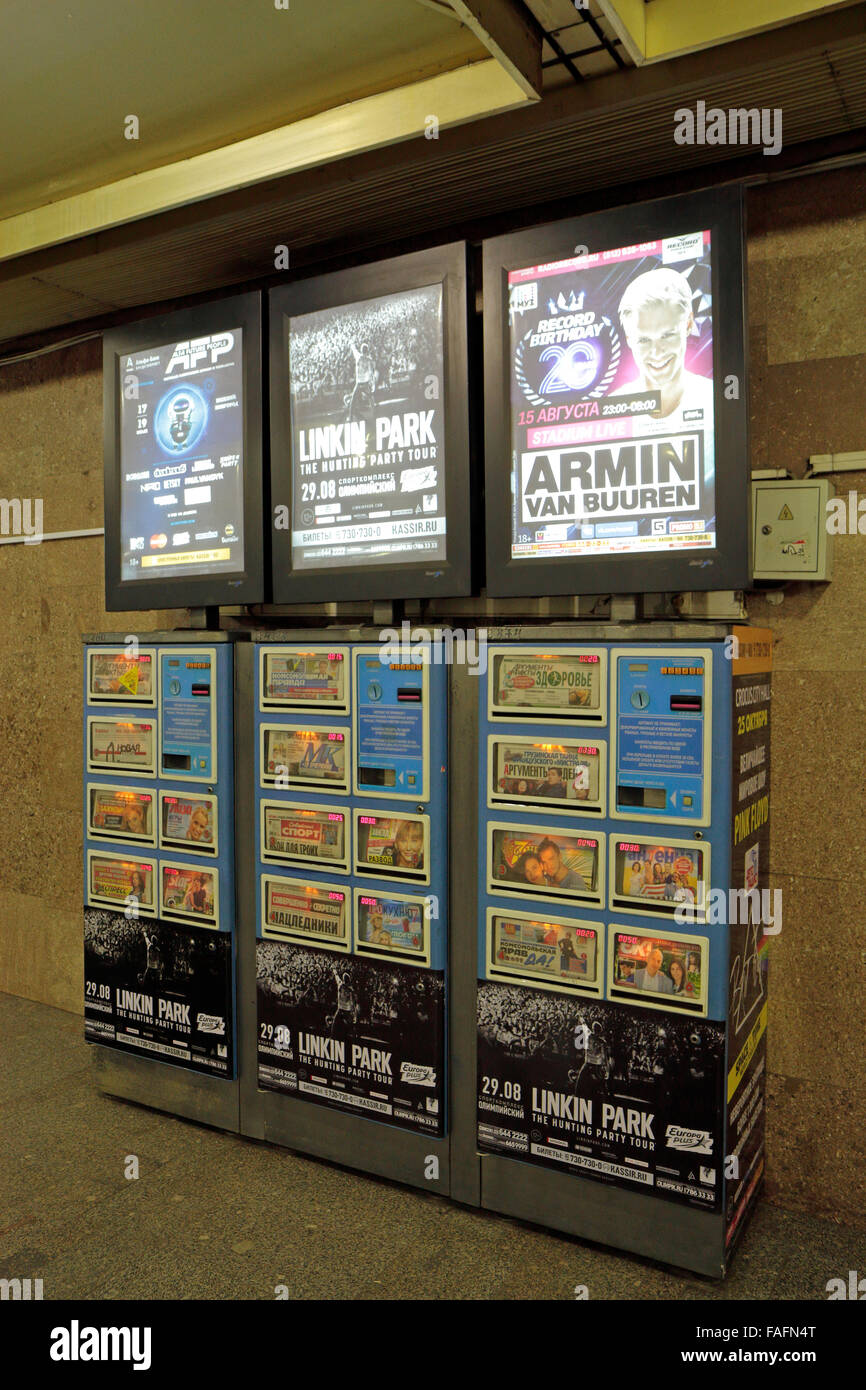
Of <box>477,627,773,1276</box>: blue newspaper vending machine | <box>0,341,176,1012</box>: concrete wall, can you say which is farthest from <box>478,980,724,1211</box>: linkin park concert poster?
<box>0,341,176,1012</box>: concrete wall

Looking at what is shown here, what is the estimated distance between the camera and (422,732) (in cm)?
291

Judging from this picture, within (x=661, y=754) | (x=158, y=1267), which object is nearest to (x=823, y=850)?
(x=661, y=754)

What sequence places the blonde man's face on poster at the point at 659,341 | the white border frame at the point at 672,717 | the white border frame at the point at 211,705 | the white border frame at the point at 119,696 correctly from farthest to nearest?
the white border frame at the point at 119,696 → the white border frame at the point at 211,705 → the blonde man's face on poster at the point at 659,341 → the white border frame at the point at 672,717

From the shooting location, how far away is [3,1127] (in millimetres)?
3398

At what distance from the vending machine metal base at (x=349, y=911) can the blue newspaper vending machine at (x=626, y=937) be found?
0.17 meters

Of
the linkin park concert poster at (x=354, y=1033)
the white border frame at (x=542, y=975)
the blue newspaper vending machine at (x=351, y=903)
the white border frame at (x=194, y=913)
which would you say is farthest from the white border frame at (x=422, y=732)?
the white border frame at (x=194, y=913)

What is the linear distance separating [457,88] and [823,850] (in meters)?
2.58

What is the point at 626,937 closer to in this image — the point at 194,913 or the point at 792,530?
the point at 792,530

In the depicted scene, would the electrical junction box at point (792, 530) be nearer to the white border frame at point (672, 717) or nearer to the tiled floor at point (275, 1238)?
the white border frame at point (672, 717)

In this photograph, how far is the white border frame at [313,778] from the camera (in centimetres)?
304

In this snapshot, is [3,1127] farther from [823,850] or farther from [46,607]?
[823,850]

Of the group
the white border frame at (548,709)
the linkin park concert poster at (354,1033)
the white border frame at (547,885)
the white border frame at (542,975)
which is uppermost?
the white border frame at (548,709)

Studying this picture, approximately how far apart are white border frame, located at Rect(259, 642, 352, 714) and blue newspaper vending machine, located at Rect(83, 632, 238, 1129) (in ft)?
0.54
